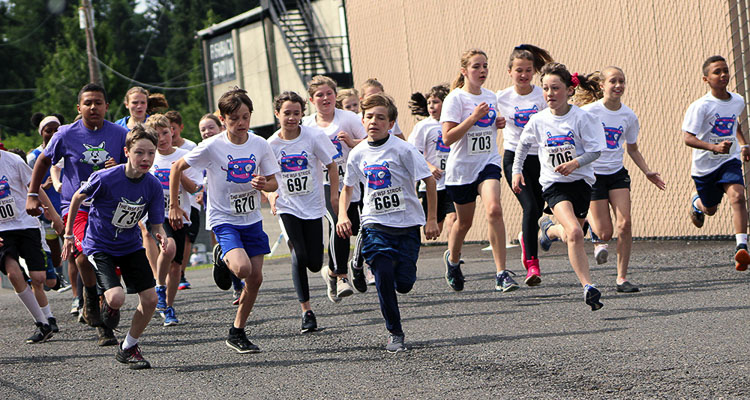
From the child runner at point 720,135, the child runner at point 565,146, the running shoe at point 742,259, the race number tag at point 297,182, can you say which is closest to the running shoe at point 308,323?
the race number tag at point 297,182

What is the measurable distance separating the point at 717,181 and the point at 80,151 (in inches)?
Answer: 236

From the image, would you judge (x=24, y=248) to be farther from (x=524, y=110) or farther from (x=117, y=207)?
(x=524, y=110)

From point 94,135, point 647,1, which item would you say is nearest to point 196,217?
point 94,135

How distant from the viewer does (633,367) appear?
5.41 m

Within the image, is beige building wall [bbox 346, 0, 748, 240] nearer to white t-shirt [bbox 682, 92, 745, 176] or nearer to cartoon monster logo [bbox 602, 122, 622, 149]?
white t-shirt [bbox 682, 92, 745, 176]

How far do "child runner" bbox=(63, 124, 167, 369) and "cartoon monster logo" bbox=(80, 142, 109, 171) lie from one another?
118 centimetres

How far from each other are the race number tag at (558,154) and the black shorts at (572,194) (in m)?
0.17

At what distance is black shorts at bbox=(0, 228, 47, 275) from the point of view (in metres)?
8.59

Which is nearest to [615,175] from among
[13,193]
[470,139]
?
[470,139]

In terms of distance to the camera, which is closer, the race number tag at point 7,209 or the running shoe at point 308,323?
the running shoe at point 308,323

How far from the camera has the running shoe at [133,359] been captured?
6.82 m

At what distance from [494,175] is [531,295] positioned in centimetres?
119

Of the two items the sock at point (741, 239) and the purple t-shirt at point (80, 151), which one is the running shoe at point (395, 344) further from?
the sock at point (741, 239)

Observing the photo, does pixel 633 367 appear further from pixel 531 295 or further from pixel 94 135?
pixel 94 135
